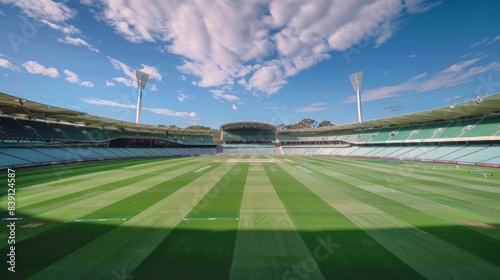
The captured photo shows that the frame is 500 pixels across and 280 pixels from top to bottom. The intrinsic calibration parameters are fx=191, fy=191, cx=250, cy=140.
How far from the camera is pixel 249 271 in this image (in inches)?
193

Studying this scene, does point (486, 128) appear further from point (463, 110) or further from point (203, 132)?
point (203, 132)

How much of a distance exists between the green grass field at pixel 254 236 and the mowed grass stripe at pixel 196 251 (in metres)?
0.03

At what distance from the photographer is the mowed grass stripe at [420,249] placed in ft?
16.1

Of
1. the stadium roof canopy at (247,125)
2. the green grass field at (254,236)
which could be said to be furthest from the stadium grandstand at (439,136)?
the green grass field at (254,236)

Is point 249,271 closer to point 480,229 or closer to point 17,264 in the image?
point 17,264

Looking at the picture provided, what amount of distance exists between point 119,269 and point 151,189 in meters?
9.59

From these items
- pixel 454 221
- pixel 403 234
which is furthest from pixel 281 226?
pixel 454 221

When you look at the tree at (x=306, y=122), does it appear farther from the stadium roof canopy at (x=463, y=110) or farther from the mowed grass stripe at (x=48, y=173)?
the mowed grass stripe at (x=48, y=173)

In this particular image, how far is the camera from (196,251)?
5801 millimetres

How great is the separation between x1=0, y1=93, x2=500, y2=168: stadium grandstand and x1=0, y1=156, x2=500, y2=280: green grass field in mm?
22287

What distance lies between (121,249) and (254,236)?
13.9 ft

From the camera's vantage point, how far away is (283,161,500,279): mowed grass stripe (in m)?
4.92

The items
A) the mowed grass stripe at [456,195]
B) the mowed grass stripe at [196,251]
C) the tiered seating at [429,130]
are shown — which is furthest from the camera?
the tiered seating at [429,130]

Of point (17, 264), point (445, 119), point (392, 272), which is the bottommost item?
point (17, 264)
